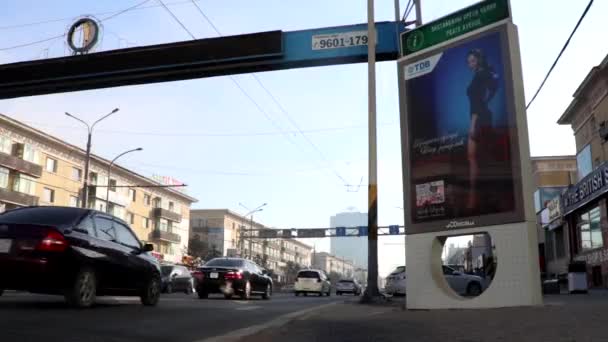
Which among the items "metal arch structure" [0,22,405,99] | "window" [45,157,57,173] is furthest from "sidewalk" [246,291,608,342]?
"window" [45,157,57,173]

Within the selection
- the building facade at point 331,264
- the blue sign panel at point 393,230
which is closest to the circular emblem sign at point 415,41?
the blue sign panel at point 393,230

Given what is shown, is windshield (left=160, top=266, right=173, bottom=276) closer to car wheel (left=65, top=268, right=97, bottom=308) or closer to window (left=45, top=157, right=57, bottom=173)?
car wheel (left=65, top=268, right=97, bottom=308)

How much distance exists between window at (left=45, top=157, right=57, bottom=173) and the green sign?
154ft

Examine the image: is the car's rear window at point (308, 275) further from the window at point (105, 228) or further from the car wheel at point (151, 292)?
the window at point (105, 228)

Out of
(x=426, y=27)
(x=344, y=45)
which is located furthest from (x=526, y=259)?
(x=344, y=45)

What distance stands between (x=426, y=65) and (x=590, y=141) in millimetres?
30072

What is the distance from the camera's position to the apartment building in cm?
4625

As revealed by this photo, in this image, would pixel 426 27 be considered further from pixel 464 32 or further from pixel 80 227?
pixel 80 227

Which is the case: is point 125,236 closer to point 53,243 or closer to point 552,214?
point 53,243

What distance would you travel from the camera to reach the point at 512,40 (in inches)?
375

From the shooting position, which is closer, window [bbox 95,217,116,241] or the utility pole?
window [bbox 95,217,116,241]

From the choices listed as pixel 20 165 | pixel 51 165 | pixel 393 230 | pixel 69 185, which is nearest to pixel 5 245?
pixel 20 165

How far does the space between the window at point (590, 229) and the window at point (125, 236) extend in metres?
27.2

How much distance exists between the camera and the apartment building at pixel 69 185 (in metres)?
46.2
